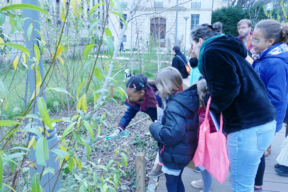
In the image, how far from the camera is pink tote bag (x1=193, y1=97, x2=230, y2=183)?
1600 millimetres

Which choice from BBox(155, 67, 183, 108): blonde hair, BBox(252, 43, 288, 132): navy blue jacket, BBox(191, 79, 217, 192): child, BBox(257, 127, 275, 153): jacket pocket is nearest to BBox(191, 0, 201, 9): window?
BBox(252, 43, 288, 132): navy blue jacket

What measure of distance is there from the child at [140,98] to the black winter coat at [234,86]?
3.63ft

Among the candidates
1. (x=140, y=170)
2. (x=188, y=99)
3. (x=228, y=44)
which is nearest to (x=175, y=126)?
(x=188, y=99)

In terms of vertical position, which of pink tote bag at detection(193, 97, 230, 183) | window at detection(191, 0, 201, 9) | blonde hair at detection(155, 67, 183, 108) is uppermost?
window at detection(191, 0, 201, 9)

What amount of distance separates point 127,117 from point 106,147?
147cm

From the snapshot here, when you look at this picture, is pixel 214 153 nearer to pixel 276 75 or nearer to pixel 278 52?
pixel 276 75

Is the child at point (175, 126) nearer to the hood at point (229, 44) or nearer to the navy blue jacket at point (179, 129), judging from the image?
the navy blue jacket at point (179, 129)

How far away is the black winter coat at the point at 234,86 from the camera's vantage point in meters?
1.39

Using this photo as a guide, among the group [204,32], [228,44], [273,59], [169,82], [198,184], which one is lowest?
[198,184]

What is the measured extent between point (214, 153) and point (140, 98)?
1210 mm

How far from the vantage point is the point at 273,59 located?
2016 millimetres

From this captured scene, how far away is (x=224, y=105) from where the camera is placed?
4.77ft

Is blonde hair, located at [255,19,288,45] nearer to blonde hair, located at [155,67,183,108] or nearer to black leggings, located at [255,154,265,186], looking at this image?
blonde hair, located at [155,67,183,108]

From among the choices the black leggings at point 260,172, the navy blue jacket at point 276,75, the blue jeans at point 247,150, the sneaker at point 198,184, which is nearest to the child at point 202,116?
the sneaker at point 198,184
